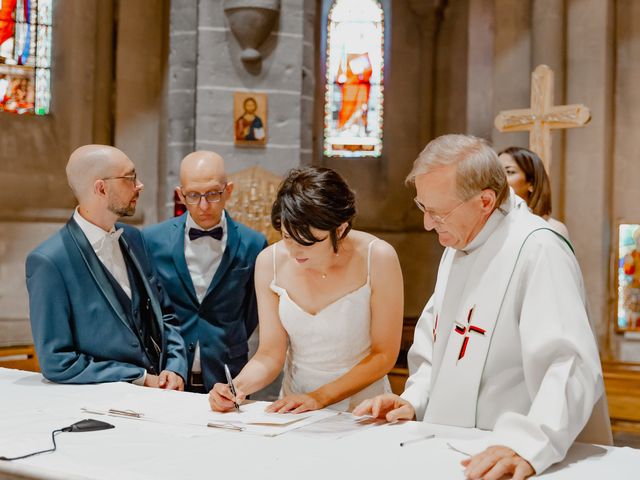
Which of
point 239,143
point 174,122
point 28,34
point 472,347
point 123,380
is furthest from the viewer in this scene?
point 28,34

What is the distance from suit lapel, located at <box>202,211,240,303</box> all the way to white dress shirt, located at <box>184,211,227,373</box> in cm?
4

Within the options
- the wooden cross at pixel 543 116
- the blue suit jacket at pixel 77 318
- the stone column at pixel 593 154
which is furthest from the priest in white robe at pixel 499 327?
the stone column at pixel 593 154

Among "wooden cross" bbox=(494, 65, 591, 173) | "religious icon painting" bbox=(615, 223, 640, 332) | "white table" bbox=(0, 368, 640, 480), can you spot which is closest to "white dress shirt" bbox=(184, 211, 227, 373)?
"white table" bbox=(0, 368, 640, 480)

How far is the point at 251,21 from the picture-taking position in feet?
24.1

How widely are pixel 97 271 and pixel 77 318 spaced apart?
0.70 ft

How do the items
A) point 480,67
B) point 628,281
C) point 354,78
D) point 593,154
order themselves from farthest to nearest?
point 354,78 < point 480,67 < point 593,154 < point 628,281

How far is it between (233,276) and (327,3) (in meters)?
9.05

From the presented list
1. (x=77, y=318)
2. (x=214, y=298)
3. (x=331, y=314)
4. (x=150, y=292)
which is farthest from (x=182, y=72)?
(x=331, y=314)

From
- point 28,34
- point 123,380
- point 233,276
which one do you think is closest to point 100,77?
point 28,34

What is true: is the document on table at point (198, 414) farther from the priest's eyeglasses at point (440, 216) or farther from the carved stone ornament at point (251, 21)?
the carved stone ornament at point (251, 21)

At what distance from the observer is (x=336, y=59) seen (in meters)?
12.3

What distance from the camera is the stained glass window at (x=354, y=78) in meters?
12.2

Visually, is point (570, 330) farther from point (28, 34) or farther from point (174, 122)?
point (28, 34)

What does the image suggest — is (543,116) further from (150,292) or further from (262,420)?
(262,420)
